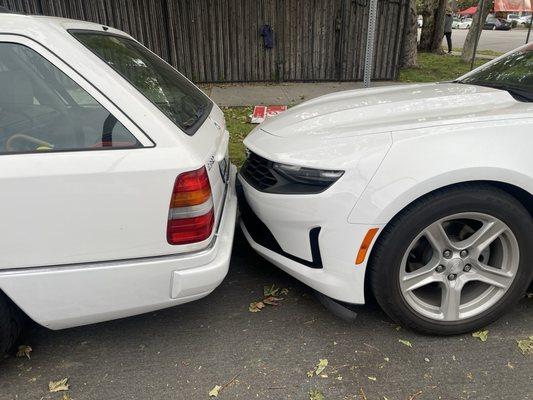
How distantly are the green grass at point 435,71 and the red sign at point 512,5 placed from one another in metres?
4.14

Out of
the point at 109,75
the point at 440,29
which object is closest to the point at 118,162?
the point at 109,75

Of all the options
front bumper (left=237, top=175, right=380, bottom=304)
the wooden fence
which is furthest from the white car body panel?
the wooden fence

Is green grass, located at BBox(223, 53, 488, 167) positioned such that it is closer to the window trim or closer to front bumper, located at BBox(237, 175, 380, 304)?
front bumper, located at BBox(237, 175, 380, 304)

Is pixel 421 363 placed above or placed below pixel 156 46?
below

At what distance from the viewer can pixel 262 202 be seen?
2.42 meters

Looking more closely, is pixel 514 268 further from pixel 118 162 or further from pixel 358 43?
pixel 358 43

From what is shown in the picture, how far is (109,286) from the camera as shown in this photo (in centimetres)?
201

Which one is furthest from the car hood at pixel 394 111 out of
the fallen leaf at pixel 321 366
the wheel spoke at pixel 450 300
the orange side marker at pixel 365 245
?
the fallen leaf at pixel 321 366

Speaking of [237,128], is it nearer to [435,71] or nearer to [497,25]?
[435,71]

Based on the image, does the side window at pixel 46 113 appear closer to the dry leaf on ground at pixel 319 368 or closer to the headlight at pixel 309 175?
the headlight at pixel 309 175

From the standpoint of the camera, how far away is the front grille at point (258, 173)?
7.92ft

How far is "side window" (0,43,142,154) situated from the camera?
188 centimetres

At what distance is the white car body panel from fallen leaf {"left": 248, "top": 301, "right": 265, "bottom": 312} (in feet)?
1.37

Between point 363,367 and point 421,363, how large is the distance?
0.31 meters
